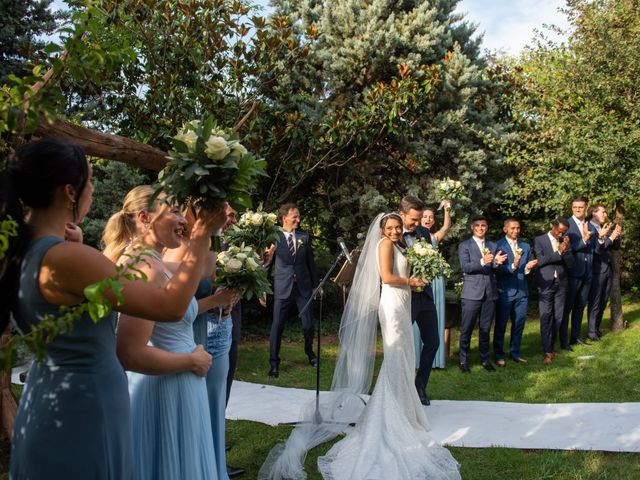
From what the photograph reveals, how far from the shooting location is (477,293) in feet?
30.0

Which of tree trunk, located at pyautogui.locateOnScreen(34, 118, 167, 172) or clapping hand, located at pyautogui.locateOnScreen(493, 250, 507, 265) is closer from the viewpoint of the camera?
tree trunk, located at pyautogui.locateOnScreen(34, 118, 167, 172)

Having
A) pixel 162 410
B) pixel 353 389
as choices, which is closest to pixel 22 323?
pixel 162 410

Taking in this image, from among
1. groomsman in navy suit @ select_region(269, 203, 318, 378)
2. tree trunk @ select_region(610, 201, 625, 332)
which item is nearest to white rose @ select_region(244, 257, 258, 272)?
groomsman in navy suit @ select_region(269, 203, 318, 378)

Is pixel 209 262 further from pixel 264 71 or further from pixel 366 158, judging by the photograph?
pixel 366 158

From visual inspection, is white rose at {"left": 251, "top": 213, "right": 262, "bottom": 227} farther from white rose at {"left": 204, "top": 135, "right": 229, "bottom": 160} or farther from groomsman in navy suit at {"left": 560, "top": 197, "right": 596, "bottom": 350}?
groomsman in navy suit at {"left": 560, "top": 197, "right": 596, "bottom": 350}

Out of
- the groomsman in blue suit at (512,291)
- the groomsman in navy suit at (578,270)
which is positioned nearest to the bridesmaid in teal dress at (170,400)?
the groomsman in blue suit at (512,291)

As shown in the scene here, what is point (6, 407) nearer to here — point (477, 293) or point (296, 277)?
point (296, 277)

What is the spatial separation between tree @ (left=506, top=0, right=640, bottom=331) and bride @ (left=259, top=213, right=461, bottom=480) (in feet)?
19.5

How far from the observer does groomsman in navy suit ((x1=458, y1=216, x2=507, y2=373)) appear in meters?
9.05

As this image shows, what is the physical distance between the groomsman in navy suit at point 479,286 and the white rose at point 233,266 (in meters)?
5.82

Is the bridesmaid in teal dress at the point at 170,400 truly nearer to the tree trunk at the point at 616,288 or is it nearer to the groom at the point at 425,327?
the groom at the point at 425,327

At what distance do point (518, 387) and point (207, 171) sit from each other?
6.94 meters

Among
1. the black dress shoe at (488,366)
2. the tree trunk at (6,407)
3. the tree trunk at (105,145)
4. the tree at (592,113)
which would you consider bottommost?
the black dress shoe at (488,366)

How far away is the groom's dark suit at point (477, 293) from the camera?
9086 millimetres
